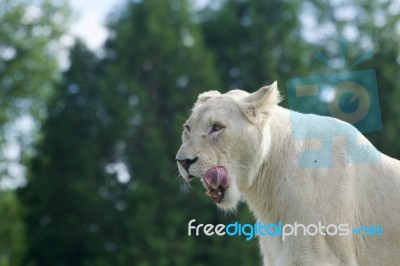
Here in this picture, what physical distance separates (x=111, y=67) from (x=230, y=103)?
21306 mm

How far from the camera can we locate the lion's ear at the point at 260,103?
726cm

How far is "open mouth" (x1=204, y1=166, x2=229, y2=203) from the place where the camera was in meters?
7.19

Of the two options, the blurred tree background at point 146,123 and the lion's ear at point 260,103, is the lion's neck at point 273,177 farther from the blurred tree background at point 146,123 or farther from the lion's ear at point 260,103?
the blurred tree background at point 146,123

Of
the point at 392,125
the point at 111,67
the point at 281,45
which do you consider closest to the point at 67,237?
the point at 111,67

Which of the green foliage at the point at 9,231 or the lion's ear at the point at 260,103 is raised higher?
the green foliage at the point at 9,231

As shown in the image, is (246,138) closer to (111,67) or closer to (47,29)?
(111,67)

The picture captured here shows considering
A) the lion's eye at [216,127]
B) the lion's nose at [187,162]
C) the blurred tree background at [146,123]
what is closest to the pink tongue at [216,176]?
the lion's nose at [187,162]

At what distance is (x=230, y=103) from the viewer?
7375mm

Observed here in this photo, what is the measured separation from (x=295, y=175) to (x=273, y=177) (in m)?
0.24

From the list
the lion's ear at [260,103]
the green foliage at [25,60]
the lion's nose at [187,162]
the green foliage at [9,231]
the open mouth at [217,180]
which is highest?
the green foliage at [25,60]

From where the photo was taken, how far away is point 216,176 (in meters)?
7.20

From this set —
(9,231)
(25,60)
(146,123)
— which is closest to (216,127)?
(146,123)

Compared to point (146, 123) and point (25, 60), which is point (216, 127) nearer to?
point (146, 123)

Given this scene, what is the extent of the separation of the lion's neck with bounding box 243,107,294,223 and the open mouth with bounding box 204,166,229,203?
391mm
